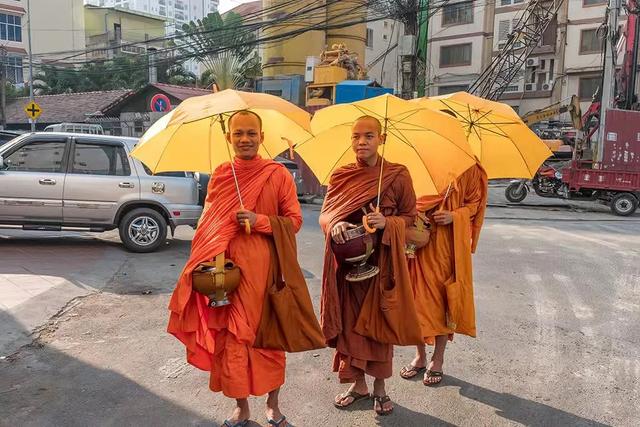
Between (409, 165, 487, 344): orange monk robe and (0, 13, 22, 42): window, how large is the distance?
50.6 m

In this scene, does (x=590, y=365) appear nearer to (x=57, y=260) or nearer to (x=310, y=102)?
(x=57, y=260)

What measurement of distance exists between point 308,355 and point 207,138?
1871 mm

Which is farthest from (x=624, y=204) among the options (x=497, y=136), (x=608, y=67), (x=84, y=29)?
(x=84, y=29)

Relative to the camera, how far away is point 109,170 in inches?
300

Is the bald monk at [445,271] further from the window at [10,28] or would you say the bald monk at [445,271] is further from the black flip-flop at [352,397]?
the window at [10,28]

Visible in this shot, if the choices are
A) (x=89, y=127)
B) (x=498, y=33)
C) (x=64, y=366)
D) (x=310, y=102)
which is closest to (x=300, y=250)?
(x=64, y=366)

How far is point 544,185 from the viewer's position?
50.3 feet

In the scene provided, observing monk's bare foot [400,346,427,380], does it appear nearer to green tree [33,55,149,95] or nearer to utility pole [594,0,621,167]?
utility pole [594,0,621,167]

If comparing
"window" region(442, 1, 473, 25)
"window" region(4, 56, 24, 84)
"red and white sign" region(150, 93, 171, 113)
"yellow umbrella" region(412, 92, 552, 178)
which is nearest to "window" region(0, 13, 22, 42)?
"window" region(4, 56, 24, 84)

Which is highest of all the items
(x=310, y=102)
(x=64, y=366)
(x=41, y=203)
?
(x=310, y=102)

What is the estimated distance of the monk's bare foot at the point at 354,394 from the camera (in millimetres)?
3316

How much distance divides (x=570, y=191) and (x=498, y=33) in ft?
76.6

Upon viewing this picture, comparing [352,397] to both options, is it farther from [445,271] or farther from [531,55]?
[531,55]

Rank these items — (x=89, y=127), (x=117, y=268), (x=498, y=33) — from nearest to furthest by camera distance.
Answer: (x=117, y=268) → (x=89, y=127) → (x=498, y=33)
